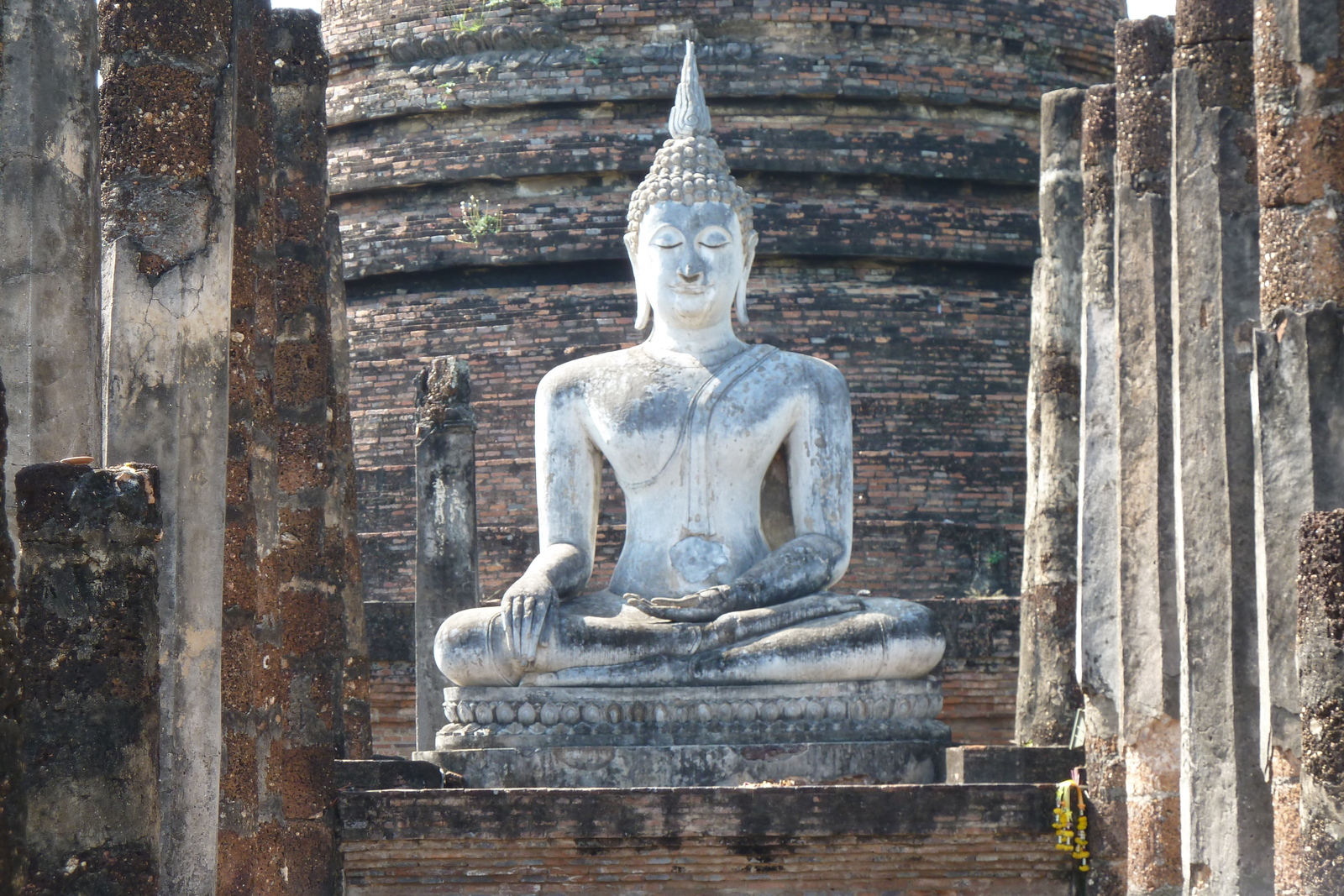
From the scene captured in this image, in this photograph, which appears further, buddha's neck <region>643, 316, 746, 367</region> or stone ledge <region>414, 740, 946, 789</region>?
buddha's neck <region>643, 316, 746, 367</region>

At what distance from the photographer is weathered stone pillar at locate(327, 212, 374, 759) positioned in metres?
10.4

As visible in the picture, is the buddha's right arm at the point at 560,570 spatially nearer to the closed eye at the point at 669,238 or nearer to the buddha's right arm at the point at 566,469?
the buddha's right arm at the point at 566,469

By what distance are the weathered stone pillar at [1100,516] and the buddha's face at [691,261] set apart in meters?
1.56

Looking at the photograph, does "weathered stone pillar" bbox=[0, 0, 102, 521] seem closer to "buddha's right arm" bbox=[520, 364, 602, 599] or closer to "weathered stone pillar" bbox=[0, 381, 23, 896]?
"weathered stone pillar" bbox=[0, 381, 23, 896]

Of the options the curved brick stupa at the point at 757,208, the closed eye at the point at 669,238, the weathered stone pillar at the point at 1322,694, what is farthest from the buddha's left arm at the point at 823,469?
the curved brick stupa at the point at 757,208

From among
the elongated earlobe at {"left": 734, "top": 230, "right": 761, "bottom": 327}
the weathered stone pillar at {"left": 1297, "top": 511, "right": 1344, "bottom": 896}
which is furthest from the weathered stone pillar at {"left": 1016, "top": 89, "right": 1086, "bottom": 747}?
the weathered stone pillar at {"left": 1297, "top": 511, "right": 1344, "bottom": 896}

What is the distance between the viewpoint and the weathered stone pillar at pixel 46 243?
627 centimetres

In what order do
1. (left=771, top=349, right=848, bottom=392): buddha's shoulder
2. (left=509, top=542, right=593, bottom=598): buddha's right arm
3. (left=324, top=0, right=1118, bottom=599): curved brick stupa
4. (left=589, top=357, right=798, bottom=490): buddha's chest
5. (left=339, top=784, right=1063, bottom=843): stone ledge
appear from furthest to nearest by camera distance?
(left=324, top=0, right=1118, bottom=599): curved brick stupa, (left=771, top=349, right=848, bottom=392): buddha's shoulder, (left=589, top=357, right=798, bottom=490): buddha's chest, (left=509, top=542, right=593, bottom=598): buddha's right arm, (left=339, top=784, right=1063, bottom=843): stone ledge

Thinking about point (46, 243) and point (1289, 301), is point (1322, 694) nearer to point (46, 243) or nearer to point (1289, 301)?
point (1289, 301)

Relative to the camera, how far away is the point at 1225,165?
7488mm

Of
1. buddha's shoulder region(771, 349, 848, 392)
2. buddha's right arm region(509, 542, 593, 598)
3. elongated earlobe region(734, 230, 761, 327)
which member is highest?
elongated earlobe region(734, 230, 761, 327)

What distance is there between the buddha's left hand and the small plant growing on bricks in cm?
661

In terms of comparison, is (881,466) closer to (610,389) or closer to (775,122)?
(775,122)

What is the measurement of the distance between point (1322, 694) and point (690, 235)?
508cm
